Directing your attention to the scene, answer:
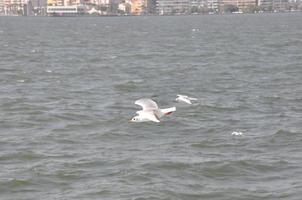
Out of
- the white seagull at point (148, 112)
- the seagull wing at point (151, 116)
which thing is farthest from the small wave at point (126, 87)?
the seagull wing at point (151, 116)

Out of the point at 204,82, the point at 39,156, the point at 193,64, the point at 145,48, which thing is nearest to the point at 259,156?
the point at 39,156

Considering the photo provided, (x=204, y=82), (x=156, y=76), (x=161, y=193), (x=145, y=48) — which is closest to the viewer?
(x=161, y=193)

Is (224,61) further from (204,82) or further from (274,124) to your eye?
(274,124)

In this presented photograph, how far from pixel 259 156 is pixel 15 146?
5972mm

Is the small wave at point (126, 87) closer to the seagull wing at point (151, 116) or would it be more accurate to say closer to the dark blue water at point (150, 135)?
the dark blue water at point (150, 135)

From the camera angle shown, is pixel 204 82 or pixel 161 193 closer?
pixel 161 193

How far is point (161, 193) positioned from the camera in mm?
16938

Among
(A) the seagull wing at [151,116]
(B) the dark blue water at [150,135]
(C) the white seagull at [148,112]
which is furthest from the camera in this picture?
(C) the white seagull at [148,112]

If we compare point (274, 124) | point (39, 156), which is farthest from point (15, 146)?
point (274, 124)

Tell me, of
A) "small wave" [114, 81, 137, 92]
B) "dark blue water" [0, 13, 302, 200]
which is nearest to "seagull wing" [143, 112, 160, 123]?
"dark blue water" [0, 13, 302, 200]

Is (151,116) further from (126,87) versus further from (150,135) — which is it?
(126,87)

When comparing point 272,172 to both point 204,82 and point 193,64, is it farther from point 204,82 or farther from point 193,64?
point 193,64

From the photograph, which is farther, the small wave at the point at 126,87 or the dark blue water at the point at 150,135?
the small wave at the point at 126,87

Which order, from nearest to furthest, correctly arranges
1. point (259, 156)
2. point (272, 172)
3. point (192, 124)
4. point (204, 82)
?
point (272, 172)
point (259, 156)
point (192, 124)
point (204, 82)
